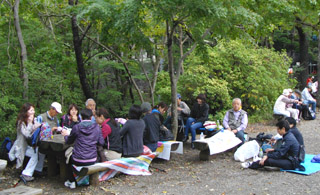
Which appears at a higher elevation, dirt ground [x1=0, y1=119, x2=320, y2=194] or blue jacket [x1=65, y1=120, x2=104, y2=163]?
blue jacket [x1=65, y1=120, x2=104, y2=163]

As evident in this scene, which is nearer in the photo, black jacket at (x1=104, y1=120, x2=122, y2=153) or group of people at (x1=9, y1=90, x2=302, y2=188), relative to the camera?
group of people at (x1=9, y1=90, x2=302, y2=188)

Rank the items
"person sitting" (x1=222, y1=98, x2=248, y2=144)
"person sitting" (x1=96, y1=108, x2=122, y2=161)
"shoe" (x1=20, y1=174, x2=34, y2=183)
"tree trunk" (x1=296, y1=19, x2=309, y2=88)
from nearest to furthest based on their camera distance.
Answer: "shoe" (x1=20, y1=174, x2=34, y2=183)
"person sitting" (x1=96, y1=108, x2=122, y2=161)
"person sitting" (x1=222, y1=98, x2=248, y2=144)
"tree trunk" (x1=296, y1=19, x2=309, y2=88)

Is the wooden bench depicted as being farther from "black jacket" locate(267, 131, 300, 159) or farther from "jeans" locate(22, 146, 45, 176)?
"black jacket" locate(267, 131, 300, 159)

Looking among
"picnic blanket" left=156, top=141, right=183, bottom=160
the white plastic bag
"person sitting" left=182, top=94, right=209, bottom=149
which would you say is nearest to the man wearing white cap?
"person sitting" left=182, top=94, right=209, bottom=149

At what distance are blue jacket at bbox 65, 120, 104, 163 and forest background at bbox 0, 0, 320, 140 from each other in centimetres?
257

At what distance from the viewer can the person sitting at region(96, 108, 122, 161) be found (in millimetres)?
6680

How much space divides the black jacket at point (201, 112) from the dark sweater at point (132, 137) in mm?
2819

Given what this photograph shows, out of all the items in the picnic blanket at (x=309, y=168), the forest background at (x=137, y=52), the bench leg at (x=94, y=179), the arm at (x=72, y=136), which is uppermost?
the forest background at (x=137, y=52)

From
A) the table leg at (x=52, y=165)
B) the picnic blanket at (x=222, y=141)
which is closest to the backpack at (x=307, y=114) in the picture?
the picnic blanket at (x=222, y=141)

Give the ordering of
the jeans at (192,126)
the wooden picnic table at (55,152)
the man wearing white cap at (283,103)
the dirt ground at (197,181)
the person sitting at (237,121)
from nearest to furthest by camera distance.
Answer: the dirt ground at (197,181), the wooden picnic table at (55,152), the person sitting at (237,121), the jeans at (192,126), the man wearing white cap at (283,103)

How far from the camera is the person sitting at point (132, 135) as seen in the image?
6.94 m

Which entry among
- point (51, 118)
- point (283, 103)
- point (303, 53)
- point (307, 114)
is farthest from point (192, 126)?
point (303, 53)

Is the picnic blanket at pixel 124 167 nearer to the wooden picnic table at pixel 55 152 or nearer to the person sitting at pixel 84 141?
the person sitting at pixel 84 141

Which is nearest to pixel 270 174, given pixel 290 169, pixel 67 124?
pixel 290 169
